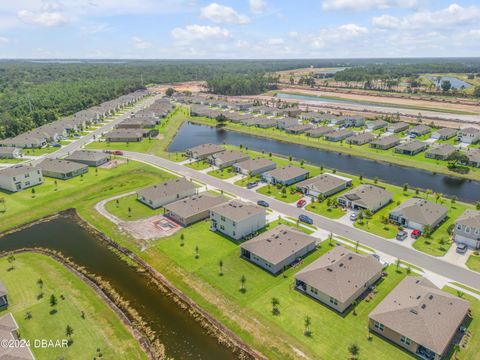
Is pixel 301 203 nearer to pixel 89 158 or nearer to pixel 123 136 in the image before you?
pixel 89 158

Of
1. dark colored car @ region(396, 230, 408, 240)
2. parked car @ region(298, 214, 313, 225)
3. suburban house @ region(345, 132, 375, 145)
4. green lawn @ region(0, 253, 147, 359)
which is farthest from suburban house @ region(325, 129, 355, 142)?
green lawn @ region(0, 253, 147, 359)

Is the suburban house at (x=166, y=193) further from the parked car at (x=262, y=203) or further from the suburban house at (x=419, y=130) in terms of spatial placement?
the suburban house at (x=419, y=130)

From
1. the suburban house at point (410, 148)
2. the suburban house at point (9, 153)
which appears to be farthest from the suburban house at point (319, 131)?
the suburban house at point (9, 153)

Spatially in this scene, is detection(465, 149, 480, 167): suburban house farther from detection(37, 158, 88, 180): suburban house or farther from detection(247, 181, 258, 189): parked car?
detection(37, 158, 88, 180): suburban house

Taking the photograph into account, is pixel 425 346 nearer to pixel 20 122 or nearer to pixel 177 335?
pixel 177 335

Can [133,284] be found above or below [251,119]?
below

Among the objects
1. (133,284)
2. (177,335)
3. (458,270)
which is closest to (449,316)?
(458,270)
